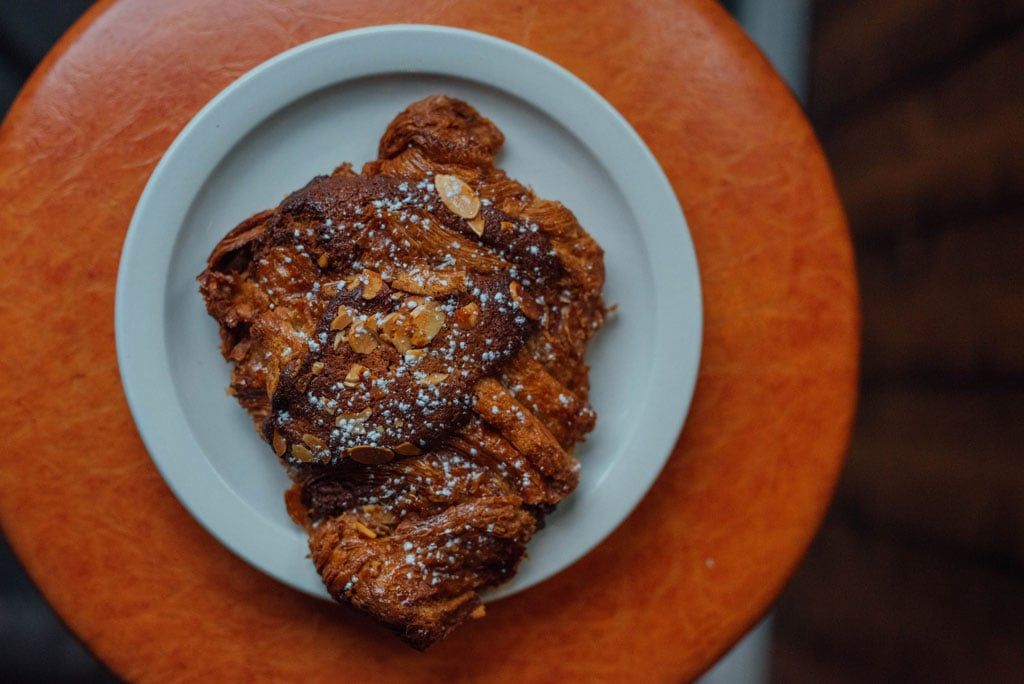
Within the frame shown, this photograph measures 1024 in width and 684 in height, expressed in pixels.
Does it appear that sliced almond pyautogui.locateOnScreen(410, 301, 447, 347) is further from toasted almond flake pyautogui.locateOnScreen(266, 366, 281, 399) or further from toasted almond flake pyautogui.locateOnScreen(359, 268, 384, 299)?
toasted almond flake pyautogui.locateOnScreen(266, 366, 281, 399)

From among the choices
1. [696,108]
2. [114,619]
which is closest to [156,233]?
[114,619]

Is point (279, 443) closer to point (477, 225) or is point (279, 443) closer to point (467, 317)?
point (467, 317)

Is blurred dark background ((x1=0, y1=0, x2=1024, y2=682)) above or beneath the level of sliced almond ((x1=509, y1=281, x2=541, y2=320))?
beneath

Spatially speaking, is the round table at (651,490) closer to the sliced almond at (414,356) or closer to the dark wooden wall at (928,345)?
the dark wooden wall at (928,345)

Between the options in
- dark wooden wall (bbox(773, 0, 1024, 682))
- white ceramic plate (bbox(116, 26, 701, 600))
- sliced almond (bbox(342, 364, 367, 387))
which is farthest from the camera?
dark wooden wall (bbox(773, 0, 1024, 682))

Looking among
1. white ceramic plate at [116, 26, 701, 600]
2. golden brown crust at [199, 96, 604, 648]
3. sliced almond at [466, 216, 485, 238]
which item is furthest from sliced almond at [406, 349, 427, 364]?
white ceramic plate at [116, 26, 701, 600]

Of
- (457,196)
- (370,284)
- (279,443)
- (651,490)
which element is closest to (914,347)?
(651,490)

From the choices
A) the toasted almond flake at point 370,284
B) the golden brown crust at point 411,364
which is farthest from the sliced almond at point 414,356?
the toasted almond flake at point 370,284
